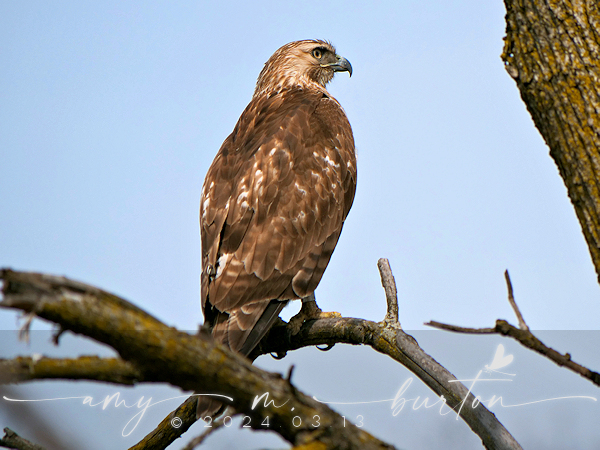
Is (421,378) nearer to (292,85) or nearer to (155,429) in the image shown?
(155,429)

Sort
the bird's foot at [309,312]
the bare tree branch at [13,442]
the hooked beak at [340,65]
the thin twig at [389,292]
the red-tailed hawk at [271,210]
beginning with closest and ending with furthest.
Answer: the bare tree branch at [13,442] → the thin twig at [389,292] → the red-tailed hawk at [271,210] → the bird's foot at [309,312] → the hooked beak at [340,65]

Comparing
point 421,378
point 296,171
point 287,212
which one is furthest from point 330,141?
point 421,378

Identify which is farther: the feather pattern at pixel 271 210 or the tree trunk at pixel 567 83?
the feather pattern at pixel 271 210

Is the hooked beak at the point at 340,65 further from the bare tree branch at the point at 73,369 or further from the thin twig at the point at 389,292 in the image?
the bare tree branch at the point at 73,369

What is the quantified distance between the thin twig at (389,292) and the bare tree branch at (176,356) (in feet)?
7.44

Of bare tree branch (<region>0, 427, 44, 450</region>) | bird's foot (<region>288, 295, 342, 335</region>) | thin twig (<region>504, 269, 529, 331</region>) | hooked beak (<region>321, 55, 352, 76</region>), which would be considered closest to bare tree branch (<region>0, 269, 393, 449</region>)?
thin twig (<region>504, 269, 529, 331</region>)

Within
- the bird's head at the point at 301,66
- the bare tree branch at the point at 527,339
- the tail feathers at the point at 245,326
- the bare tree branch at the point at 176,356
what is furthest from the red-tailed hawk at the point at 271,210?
the bare tree branch at the point at 176,356

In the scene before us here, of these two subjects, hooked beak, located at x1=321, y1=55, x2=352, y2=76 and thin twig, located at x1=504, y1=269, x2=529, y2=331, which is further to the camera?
hooked beak, located at x1=321, y1=55, x2=352, y2=76

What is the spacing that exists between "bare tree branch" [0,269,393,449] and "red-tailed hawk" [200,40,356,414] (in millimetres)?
2340

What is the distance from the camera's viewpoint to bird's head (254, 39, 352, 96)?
6.52 m

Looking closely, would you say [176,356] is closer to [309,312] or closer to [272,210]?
[272,210]

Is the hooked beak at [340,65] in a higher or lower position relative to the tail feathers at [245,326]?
higher

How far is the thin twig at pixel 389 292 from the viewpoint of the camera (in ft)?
12.4

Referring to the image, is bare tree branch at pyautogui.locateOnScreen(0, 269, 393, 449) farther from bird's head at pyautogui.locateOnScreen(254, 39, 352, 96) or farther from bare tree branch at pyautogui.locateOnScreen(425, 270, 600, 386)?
bird's head at pyautogui.locateOnScreen(254, 39, 352, 96)
